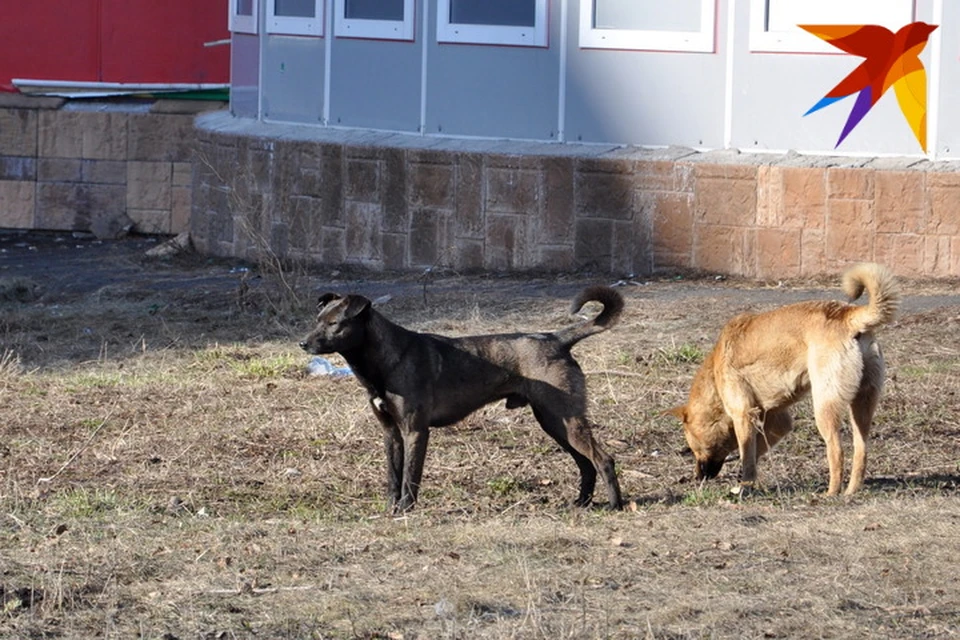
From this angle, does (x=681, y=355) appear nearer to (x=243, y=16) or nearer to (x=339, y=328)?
(x=339, y=328)

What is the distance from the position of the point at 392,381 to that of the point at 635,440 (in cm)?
221

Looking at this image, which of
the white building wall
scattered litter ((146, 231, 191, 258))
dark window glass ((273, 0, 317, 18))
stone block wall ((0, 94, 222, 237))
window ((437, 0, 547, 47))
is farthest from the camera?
stone block wall ((0, 94, 222, 237))

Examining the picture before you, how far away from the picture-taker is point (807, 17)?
13.8 meters

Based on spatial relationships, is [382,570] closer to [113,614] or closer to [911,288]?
[113,614]

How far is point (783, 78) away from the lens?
1392 cm

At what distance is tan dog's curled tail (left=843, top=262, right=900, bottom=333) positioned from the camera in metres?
7.09

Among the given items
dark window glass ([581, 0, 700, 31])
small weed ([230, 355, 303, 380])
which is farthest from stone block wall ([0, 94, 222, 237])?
small weed ([230, 355, 303, 380])

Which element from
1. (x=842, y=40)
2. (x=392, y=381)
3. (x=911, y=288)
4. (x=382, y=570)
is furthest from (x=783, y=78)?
(x=382, y=570)

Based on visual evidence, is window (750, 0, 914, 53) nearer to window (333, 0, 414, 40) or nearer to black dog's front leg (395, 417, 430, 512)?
window (333, 0, 414, 40)

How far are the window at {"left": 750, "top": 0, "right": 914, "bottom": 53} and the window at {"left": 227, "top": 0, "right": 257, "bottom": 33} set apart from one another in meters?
5.86

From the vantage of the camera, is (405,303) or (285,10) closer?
(405,303)

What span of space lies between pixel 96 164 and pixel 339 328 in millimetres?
12648

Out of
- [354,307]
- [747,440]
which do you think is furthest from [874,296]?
[354,307]

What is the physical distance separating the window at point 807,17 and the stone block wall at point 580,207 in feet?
3.48
